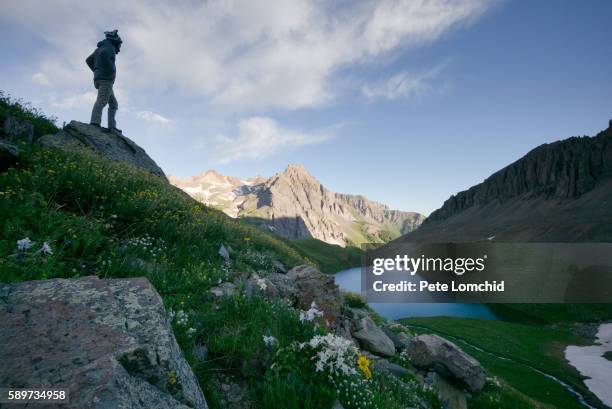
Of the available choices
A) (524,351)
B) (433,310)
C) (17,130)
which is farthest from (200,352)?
(433,310)

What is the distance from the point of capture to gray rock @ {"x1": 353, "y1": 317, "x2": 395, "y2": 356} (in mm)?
10555

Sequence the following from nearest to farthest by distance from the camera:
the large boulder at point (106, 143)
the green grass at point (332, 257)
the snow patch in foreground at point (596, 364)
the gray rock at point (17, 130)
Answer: the gray rock at point (17, 130), the large boulder at point (106, 143), the snow patch in foreground at point (596, 364), the green grass at point (332, 257)

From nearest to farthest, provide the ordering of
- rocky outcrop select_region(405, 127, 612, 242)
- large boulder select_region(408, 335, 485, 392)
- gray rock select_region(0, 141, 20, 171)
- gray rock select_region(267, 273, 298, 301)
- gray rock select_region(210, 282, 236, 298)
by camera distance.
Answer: gray rock select_region(210, 282, 236, 298), gray rock select_region(0, 141, 20, 171), gray rock select_region(267, 273, 298, 301), large boulder select_region(408, 335, 485, 392), rocky outcrop select_region(405, 127, 612, 242)

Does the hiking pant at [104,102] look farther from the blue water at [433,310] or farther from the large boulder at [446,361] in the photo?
the blue water at [433,310]

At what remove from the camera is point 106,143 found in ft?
66.4

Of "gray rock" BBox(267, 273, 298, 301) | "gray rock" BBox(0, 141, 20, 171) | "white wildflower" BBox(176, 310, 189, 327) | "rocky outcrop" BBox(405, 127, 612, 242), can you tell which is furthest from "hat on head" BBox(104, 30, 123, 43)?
"rocky outcrop" BBox(405, 127, 612, 242)

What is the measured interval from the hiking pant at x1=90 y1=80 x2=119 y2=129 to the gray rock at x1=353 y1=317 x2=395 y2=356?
65.0 feet

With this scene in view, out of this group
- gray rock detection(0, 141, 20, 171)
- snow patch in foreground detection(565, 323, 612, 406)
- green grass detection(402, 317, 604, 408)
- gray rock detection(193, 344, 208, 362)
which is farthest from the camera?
snow patch in foreground detection(565, 323, 612, 406)

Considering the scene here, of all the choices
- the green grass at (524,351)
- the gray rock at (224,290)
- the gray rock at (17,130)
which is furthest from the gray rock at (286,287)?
the green grass at (524,351)

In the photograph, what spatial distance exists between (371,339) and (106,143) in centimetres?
2049

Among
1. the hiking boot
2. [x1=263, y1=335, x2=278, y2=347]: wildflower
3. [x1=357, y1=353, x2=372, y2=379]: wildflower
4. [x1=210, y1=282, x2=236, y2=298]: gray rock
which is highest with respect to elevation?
the hiking boot

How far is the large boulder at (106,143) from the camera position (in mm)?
17766

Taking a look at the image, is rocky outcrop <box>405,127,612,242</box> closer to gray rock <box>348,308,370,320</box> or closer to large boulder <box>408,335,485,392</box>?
gray rock <box>348,308,370,320</box>

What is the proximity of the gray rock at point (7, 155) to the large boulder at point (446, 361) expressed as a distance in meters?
14.6
